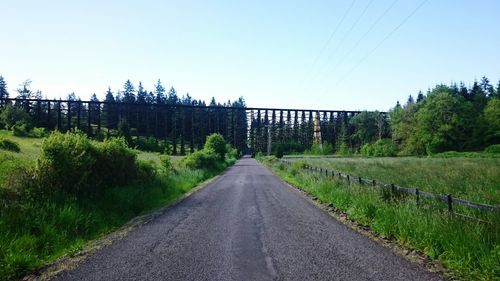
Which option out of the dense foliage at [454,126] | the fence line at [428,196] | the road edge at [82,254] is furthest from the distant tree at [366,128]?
the road edge at [82,254]

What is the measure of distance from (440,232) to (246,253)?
151 inches

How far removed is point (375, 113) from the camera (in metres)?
141

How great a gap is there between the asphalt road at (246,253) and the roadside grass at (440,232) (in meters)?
0.66

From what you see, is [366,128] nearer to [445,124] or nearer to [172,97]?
[445,124]

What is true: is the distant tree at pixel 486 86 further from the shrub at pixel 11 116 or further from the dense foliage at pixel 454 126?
the shrub at pixel 11 116

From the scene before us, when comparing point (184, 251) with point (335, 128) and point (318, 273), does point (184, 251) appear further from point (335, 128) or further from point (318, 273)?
point (335, 128)

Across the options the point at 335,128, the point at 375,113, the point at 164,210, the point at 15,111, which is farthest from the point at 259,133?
the point at 164,210

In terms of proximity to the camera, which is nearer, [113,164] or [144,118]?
[113,164]

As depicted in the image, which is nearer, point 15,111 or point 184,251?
point 184,251

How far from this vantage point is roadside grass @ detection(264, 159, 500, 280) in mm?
6773

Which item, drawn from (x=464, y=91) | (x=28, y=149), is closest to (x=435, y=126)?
(x=464, y=91)

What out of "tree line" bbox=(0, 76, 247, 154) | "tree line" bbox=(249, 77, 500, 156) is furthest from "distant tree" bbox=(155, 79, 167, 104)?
"tree line" bbox=(249, 77, 500, 156)

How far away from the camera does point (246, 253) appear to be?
27.0 feet

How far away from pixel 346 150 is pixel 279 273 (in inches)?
4561
